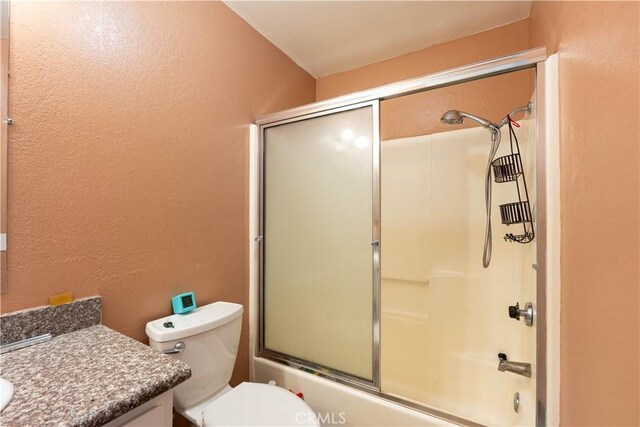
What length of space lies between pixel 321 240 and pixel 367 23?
4.50 ft

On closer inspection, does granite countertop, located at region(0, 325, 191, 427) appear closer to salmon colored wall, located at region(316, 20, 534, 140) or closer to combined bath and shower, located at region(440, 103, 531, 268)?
combined bath and shower, located at region(440, 103, 531, 268)

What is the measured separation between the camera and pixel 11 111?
85 centimetres

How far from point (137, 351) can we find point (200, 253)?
25.6 inches

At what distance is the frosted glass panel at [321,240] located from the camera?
146cm

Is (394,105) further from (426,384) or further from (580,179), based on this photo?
(426,384)

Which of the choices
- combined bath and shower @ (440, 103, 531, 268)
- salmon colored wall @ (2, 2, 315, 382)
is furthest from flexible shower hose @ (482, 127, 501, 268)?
salmon colored wall @ (2, 2, 315, 382)

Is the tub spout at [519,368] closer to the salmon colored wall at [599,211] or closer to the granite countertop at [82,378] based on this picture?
the salmon colored wall at [599,211]

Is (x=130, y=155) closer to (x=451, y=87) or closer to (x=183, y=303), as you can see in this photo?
(x=183, y=303)

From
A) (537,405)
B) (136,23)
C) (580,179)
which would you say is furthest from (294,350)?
(136,23)

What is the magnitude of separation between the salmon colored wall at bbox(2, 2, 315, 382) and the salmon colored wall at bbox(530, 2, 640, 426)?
148 cm

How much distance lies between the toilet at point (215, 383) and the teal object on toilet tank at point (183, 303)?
0.08ft

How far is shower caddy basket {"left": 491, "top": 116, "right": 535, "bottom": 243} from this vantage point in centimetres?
129

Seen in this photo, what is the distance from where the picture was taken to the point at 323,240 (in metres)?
1.59

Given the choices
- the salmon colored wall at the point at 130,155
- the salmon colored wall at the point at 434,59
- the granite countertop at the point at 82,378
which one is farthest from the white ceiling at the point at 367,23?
the granite countertop at the point at 82,378
